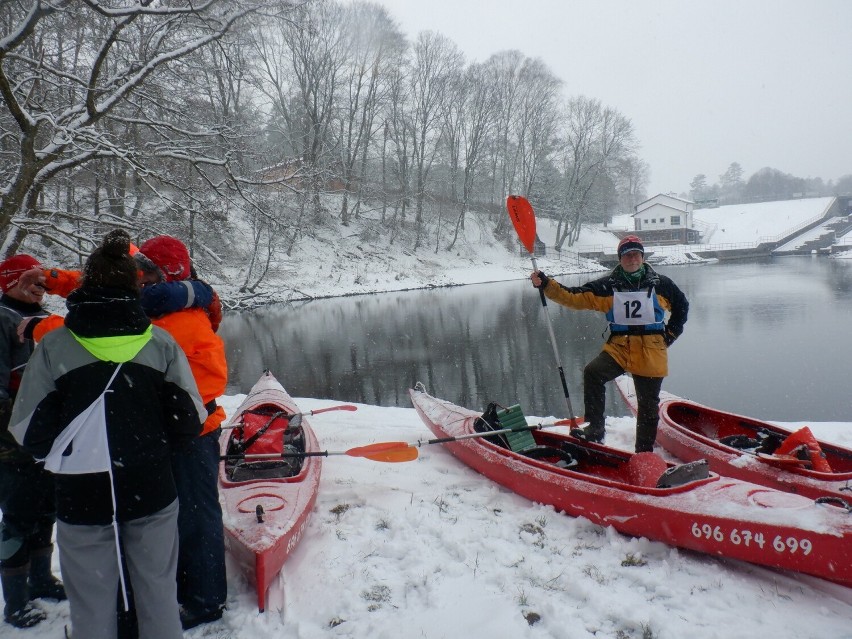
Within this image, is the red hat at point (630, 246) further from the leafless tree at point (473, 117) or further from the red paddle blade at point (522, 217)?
the leafless tree at point (473, 117)

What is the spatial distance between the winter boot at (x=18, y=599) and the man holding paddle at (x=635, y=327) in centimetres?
378

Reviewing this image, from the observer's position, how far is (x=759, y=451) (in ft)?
Result: 13.7

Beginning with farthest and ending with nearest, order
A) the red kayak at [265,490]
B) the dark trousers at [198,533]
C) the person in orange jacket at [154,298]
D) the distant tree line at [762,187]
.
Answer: the distant tree line at [762,187] < the red kayak at [265,490] < the dark trousers at [198,533] < the person in orange jacket at [154,298]

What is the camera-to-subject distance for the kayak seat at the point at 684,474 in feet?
10.3

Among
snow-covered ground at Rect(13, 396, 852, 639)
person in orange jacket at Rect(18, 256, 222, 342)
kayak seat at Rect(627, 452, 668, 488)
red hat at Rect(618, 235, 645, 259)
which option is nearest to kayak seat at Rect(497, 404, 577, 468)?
kayak seat at Rect(627, 452, 668, 488)

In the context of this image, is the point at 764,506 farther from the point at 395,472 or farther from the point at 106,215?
the point at 106,215

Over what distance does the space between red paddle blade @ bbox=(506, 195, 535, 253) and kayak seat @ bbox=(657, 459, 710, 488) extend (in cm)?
301

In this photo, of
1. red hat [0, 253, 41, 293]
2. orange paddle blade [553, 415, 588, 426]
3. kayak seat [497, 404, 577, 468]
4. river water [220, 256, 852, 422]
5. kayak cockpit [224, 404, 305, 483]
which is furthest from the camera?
river water [220, 256, 852, 422]

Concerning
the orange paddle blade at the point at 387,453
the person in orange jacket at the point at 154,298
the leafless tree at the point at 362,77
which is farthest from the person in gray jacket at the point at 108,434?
the leafless tree at the point at 362,77

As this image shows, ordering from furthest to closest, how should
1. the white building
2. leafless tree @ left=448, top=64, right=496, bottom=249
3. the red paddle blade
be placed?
1. the white building
2. leafless tree @ left=448, top=64, right=496, bottom=249
3. the red paddle blade

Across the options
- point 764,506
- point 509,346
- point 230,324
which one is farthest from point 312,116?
point 764,506

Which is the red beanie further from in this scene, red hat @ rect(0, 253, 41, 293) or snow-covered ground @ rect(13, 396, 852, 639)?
snow-covered ground @ rect(13, 396, 852, 639)

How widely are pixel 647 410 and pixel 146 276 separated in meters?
3.73

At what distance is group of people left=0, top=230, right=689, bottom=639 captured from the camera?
1667mm
